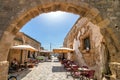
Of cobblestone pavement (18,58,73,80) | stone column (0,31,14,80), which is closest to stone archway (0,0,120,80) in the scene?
stone column (0,31,14,80)

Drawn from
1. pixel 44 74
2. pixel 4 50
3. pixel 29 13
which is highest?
pixel 29 13

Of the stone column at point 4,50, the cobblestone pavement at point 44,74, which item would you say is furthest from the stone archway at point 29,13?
the cobblestone pavement at point 44,74

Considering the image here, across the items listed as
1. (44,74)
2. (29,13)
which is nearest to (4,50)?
(29,13)

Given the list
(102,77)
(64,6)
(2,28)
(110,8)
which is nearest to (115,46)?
(110,8)

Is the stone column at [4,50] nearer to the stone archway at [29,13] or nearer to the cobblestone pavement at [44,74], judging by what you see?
the stone archway at [29,13]

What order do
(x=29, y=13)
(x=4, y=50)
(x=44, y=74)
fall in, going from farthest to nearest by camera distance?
(x=44, y=74), (x=29, y=13), (x=4, y=50)

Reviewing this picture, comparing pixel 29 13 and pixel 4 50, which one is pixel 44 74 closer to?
pixel 4 50

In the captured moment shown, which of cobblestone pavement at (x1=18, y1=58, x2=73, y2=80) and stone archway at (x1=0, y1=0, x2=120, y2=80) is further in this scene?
cobblestone pavement at (x1=18, y1=58, x2=73, y2=80)

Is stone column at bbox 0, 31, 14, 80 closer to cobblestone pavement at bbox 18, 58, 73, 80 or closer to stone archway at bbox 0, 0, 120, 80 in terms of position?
stone archway at bbox 0, 0, 120, 80

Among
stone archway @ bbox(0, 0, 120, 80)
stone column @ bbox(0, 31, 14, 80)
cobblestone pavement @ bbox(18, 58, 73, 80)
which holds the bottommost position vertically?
cobblestone pavement @ bbox(18, 58, 73, 80)

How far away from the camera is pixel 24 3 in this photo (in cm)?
436

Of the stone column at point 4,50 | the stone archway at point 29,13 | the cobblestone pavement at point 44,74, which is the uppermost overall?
the stone archway at point 29,13

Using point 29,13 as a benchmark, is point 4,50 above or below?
below

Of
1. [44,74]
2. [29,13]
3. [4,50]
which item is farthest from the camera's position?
[44,74]
